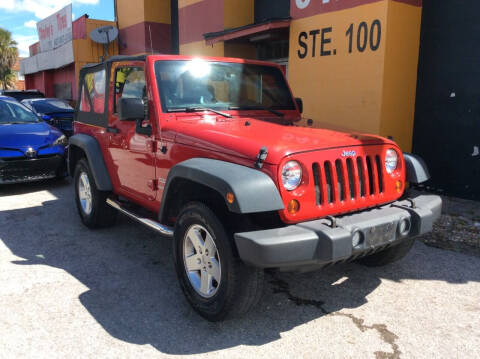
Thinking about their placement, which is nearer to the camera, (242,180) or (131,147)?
(242,180)

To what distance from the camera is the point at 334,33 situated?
7438 millimetres

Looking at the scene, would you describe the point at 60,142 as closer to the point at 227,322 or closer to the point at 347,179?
the point at 227,322

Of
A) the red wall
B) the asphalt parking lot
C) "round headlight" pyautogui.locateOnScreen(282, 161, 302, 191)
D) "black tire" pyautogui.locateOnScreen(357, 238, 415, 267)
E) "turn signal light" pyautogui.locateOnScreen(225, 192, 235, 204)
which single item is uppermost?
the red wall

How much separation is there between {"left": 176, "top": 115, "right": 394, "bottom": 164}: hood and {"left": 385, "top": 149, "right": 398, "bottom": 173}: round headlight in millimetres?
82

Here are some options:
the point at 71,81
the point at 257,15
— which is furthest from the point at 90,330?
the point at 71,81

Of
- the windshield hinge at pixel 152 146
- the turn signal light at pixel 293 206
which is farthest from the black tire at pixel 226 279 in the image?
the windshield hinge at pixel 152 146

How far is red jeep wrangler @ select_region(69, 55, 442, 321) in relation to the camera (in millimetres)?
2670

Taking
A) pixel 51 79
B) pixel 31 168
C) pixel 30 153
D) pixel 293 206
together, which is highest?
pixel 51 79

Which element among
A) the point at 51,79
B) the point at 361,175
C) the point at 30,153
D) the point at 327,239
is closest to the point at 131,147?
the point at 361,175

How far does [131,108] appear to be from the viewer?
3648 millimetres

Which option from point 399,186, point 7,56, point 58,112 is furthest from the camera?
point 7,56

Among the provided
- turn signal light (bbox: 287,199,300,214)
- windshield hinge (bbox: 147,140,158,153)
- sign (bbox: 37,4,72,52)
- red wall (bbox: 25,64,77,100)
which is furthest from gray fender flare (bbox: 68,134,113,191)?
red wall (bbox: 25,64,77,100)

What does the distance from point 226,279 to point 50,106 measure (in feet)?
35.1

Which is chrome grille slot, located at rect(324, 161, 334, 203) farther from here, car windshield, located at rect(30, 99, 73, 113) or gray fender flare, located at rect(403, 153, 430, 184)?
car windshield, located at rect(30, 99, 73, 113)
